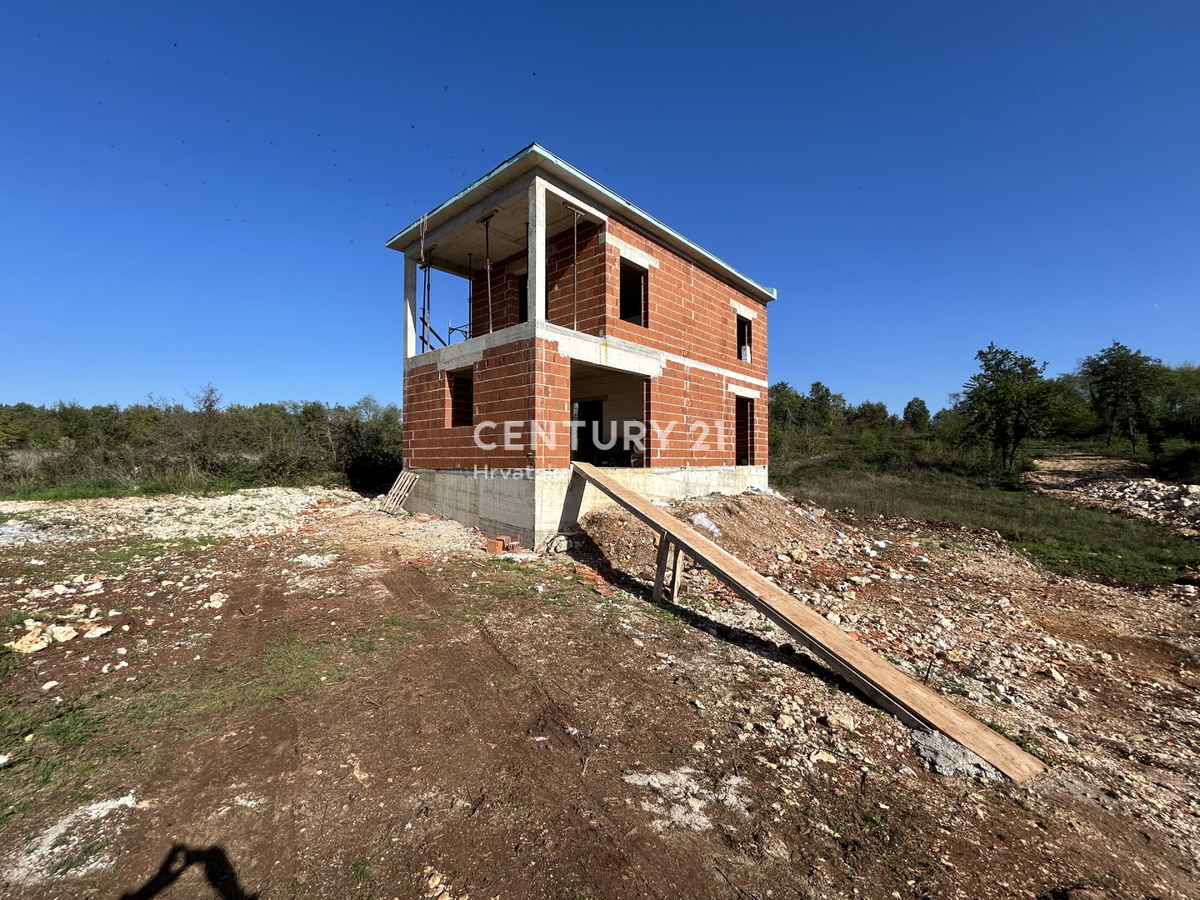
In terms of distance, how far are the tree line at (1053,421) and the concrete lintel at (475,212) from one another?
77.0 feet

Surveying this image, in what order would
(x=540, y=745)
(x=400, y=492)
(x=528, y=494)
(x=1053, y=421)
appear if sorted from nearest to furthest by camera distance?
(x=540, y=745) → (x=528, y=494) → (x=400, y=492) → (x=1053, y=421)

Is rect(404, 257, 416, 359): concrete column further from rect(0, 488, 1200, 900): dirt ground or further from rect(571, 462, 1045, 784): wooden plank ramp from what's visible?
rect(571, 462, 1045, 784): wooden plank ramp

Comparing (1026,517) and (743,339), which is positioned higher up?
(743,339)

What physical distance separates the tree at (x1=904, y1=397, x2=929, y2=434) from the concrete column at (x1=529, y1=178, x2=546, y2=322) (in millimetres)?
43869

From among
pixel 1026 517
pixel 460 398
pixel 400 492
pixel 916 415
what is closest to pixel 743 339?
pixel 460 398

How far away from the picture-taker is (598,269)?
845 centimetres

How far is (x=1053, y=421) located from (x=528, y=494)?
26.3m

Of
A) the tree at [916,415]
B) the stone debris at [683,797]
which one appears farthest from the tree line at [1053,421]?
the stone debris at [683,797]

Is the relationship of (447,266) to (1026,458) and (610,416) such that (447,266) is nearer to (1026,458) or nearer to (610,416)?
(610,416)

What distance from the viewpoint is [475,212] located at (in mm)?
8500

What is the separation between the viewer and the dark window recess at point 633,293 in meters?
9.33

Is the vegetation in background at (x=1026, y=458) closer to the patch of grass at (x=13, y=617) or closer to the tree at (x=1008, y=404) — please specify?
the tree at (x=1008, y=404)

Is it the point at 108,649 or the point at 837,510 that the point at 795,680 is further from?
the point at 837,510

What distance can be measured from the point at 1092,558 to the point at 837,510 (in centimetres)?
537
